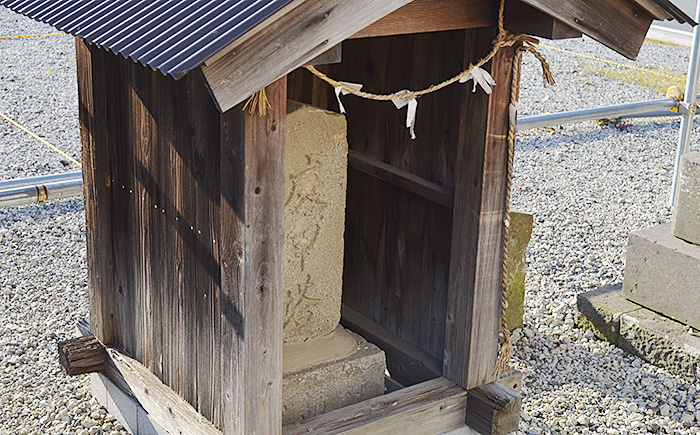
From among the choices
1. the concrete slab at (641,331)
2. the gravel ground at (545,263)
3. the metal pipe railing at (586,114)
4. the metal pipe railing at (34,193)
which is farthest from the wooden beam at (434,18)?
the metal pipe railing at (586,114)

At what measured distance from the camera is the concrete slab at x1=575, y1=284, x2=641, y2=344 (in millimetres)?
4797

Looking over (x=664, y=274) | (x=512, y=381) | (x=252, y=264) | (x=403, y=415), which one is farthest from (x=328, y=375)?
(x=664, y=274)

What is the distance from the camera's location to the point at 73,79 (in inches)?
432

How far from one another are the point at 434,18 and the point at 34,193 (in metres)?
3.50

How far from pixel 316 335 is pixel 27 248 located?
3.09 meters

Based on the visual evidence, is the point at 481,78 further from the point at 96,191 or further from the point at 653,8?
the point at 96,191

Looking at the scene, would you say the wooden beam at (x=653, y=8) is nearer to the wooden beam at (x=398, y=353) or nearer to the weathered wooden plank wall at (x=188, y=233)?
the weathered wooden plank wall at (x=188, y=233)

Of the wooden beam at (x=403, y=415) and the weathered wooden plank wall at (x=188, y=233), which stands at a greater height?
the weathered wooden plank wall at (x=188, y=233)

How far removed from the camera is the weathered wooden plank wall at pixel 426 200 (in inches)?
124

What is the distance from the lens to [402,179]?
3.55 meters

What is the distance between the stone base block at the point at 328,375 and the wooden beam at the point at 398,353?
0.16 m

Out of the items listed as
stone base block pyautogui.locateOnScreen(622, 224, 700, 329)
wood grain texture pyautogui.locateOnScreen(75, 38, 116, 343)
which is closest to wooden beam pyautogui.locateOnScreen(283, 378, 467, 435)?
wood grain texture pyautogui.locateOnScreen(75, 38, 116, 343)

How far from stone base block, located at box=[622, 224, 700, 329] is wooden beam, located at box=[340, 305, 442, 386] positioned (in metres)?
1.73

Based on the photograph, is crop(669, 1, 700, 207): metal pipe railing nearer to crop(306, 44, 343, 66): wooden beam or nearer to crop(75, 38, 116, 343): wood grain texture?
crop(75, 38, 116, 343): wood grain texture
